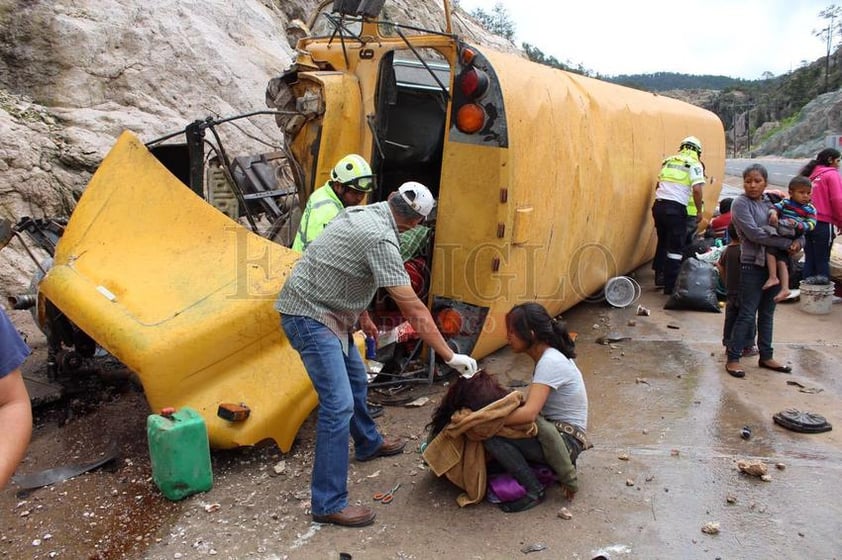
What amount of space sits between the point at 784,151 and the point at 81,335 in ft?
144

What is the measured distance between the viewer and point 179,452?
126 inches

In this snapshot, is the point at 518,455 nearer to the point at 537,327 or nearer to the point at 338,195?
the point at 537,327

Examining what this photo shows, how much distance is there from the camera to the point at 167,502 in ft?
10.7

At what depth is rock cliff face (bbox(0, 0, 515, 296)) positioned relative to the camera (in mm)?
6613

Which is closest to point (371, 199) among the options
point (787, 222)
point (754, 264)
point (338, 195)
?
point (338, 195)

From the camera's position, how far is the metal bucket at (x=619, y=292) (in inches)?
246

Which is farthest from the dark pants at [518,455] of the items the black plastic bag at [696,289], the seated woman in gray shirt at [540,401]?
the black plastic bag at [696,289]

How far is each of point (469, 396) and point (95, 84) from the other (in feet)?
23.5

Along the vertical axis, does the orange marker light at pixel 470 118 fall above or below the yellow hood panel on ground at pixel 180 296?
above

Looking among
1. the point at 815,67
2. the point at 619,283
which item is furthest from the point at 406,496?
the point at 815,67

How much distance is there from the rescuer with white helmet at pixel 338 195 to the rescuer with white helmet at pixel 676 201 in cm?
380

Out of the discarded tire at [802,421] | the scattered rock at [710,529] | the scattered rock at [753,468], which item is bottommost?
the scattered rock at [710,529]

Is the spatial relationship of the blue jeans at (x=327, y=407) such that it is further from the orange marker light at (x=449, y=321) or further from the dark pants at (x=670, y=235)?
the dark pants at (x=670, y=235)

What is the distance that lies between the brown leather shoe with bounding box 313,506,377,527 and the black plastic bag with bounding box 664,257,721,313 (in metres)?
4.12
